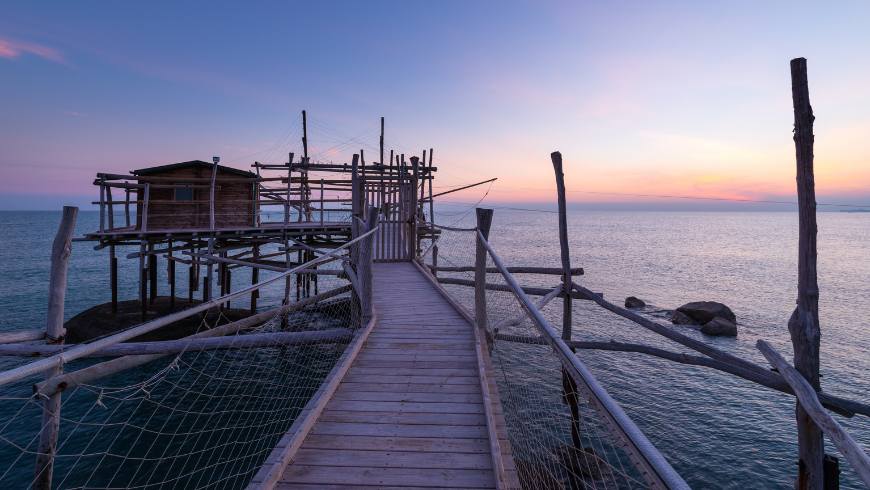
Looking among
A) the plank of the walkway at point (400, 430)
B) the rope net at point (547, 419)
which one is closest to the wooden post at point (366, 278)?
the rope net at point (547, 419)

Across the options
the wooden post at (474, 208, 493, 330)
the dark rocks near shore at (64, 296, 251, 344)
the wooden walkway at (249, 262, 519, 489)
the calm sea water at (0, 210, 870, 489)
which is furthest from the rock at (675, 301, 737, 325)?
→ the dark rocks near shore at (64, 296, 251, 344)

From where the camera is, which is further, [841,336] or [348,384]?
[841,336]

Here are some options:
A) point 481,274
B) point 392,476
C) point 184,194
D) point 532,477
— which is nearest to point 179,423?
point 481,274

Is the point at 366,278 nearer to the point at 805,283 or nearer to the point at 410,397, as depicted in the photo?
the point at 410,397

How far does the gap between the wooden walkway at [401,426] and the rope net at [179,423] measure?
1530 millimetres

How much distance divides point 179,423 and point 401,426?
25.4 feet

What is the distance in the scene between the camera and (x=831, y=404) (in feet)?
15.0

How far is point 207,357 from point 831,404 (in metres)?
13.4

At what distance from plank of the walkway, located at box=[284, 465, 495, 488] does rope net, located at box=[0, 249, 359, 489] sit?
87.3 inches

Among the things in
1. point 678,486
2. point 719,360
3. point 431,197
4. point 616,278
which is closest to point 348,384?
point 678,486

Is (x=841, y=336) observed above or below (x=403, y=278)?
below

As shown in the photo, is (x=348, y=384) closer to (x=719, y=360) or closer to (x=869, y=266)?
(x=719, y=360)

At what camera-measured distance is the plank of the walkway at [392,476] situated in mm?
2736

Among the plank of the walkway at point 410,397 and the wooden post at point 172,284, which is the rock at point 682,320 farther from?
the wooden post at point 172,284
